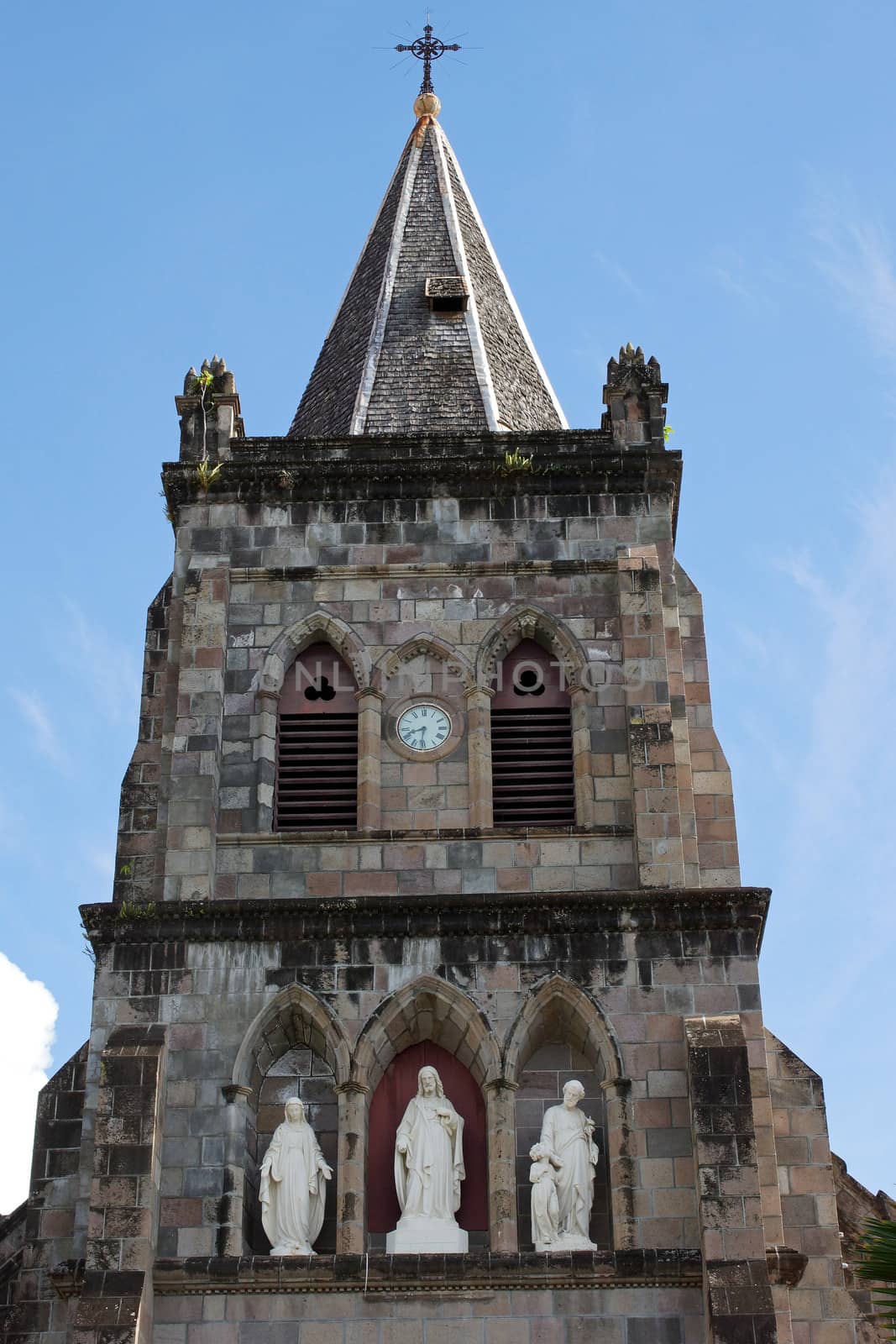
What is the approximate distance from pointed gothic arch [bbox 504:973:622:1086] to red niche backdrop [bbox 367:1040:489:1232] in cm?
66

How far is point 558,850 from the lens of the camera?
81.3 feet

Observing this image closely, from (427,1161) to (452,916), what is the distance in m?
2.50

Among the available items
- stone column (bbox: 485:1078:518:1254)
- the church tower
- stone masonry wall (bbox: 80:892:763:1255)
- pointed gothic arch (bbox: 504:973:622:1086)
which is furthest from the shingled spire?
stone column (bbox: 485:1078:518:1254)

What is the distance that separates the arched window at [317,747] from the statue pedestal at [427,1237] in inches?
178

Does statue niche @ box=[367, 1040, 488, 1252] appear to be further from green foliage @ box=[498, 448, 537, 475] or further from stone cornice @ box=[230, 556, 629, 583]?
green foliage @ box=[498, 448, 537, 475]

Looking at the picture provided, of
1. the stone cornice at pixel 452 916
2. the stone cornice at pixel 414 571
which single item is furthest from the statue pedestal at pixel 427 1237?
the stone cornice at pixel 414 571

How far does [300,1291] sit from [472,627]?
793cm

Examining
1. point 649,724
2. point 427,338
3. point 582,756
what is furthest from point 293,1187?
point 427,338

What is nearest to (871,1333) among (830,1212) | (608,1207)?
(830,1212)

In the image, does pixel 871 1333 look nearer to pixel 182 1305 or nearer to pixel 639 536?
pixel 182 1305

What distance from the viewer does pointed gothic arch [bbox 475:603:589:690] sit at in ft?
86.0

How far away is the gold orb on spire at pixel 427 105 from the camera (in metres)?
36.4

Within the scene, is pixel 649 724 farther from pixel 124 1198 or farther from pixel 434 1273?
pixel 124 1198

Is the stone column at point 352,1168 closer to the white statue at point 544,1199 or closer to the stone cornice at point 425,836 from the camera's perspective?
the white statue at point 544,1199
